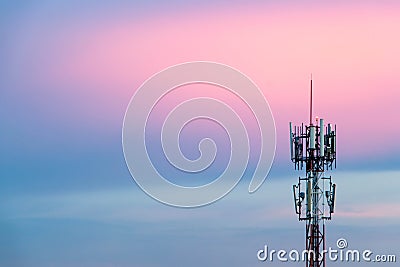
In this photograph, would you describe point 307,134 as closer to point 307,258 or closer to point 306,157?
point 306,157

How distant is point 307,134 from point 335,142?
4.38ft

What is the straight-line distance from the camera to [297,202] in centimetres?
7250

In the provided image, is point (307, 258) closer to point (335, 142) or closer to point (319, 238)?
point (319, 238)

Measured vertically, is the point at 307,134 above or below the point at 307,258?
above

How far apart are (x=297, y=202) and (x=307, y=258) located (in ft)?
8.58

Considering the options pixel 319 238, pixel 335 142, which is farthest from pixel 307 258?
pixel 335 142

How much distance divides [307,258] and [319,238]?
3.53 ft

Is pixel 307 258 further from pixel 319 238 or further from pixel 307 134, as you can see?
pixel 307 134

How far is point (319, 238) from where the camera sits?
7231cm

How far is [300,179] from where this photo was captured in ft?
239

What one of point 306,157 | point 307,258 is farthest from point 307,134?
point 307,258

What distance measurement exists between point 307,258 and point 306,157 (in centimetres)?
465

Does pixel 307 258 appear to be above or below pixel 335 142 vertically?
below
